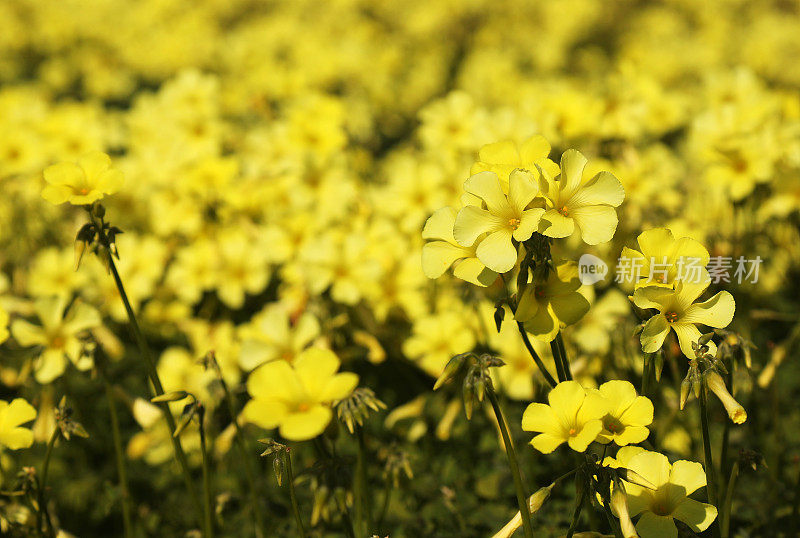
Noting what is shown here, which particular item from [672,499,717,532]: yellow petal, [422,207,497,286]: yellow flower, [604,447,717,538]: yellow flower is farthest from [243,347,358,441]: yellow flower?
[672,499,717,532]: yellow petal

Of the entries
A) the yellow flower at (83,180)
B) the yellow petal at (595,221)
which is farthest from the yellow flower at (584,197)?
the yellow flower at (83,180)

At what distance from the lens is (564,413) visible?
4.90 feet

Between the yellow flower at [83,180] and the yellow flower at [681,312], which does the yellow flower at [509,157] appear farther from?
the yellow flower at [83,180]

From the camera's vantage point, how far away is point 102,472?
110 inches

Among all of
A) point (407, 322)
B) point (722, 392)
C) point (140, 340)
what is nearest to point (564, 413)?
point (722, 392)

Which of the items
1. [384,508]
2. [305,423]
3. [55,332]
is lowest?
[384,508]

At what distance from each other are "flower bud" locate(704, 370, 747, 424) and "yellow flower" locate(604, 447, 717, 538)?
0.49 ft

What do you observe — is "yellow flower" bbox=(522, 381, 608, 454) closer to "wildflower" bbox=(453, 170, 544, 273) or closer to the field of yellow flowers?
the field of yellow flowers

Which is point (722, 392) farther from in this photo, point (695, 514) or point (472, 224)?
point (472, 224)

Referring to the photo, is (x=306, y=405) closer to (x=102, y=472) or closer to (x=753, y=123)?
(x=102, y=472)

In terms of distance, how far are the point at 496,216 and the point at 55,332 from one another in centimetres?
180

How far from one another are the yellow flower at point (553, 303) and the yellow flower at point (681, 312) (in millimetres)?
137

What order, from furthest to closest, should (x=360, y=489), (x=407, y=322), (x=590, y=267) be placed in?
(x=407, y=322) < (x=590, y=267) < (x=360, y=489)

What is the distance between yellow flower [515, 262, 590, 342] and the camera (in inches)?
59.9
